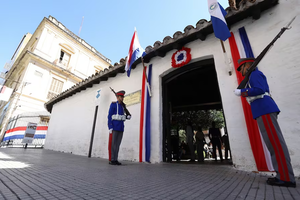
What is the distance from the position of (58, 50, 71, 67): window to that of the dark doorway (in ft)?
56.7

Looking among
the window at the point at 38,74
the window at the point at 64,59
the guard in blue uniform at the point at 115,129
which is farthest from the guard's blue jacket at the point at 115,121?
the window at the point at 64,59

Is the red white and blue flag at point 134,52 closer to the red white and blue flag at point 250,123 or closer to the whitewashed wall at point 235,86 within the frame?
the whitewashed wall at point 235,86

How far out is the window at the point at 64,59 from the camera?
18569mm

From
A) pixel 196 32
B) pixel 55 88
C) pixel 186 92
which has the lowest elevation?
pixel 186 92

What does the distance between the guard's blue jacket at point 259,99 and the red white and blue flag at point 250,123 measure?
2.64 ft

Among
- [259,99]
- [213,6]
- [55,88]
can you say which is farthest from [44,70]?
[259,99]

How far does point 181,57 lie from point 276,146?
322cm

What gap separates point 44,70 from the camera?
54.0 ft

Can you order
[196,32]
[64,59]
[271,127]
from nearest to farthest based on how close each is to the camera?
[271,127]
[196,32]
[64,59]

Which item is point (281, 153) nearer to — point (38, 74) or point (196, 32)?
point (196, 32)

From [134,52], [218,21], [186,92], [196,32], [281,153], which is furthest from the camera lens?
[186,92]

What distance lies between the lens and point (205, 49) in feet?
13.0

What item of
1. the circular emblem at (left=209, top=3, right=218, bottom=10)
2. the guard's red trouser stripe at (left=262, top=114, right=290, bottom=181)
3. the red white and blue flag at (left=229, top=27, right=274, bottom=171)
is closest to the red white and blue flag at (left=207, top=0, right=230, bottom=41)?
the circular emblem at (left=209, top=3, right=218, bottom=10)

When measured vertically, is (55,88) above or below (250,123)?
above
